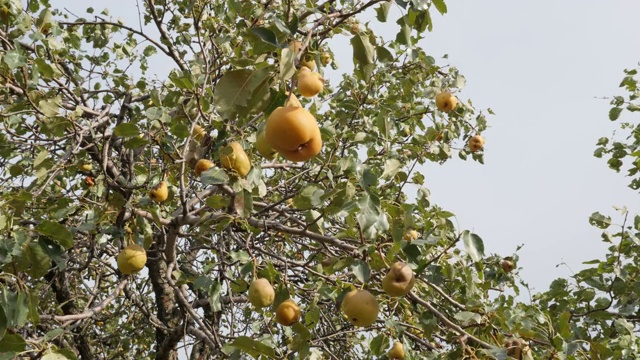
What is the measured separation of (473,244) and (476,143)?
3.26 metres

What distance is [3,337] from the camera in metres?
1.79

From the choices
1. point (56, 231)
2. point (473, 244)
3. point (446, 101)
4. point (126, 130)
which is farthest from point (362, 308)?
point (446, 101)

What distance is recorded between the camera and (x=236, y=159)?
2205 mm

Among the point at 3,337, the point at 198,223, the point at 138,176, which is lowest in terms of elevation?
the point at 3,337

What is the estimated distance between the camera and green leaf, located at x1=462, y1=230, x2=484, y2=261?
198cm

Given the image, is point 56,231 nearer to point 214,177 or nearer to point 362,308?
point 214,177

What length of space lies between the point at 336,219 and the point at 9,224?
253cm

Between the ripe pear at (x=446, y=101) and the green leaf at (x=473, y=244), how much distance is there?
261 cm

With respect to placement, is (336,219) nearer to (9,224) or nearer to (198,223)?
(198,223)

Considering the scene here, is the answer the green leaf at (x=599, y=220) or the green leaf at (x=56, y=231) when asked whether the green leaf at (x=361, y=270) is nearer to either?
the green leaf at (x=56, y=231)

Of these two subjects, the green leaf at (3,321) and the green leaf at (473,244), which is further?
the green leaf at (473,244)

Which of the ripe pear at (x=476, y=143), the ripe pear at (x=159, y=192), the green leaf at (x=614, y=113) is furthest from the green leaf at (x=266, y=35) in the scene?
the green leaf at (x=614, y=113)

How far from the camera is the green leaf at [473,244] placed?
1.98 m

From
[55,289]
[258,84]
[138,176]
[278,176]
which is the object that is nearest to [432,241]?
[258,84]
